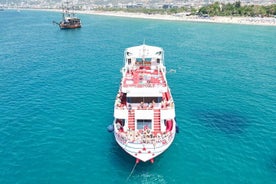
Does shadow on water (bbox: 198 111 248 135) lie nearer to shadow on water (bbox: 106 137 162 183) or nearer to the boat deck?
the boat deck

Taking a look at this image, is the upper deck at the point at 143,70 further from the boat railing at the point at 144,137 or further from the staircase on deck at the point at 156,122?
the boat railing at the point at 144,137

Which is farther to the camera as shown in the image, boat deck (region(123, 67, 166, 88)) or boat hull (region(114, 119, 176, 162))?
boat deck (region(123, 67, 166, 88))

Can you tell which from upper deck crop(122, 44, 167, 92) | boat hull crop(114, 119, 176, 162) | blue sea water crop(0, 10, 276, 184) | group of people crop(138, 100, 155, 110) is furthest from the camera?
upper deck crop(122, 44, 167, 92)

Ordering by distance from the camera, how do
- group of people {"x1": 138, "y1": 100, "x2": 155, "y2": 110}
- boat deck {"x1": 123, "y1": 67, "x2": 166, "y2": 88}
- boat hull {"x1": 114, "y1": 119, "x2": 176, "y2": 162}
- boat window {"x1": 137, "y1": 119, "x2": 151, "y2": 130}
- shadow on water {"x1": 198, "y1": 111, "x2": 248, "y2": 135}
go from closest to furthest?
boat hull {"x1": 114, "y1": 119, "x2": 176, "y2": 162}, boat window {"x1": 137, "y1": 119, "x2": 151, "y2": 130}, group of people {"x1": 138, "y1": 100, "x2": 155, "y2": 110}, boat deck {"x1": 123, "y1": 67, "x2": 166, "y2": 88}, shadow on water {"x1": 198, "y1": 111, "x2": 248, "y2": 135}

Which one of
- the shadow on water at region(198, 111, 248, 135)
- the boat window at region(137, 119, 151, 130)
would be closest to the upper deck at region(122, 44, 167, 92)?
the boat window at region(137, 119, 151, 130)

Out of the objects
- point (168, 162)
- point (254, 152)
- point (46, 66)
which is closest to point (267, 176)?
point (254, 152)

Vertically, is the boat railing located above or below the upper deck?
below

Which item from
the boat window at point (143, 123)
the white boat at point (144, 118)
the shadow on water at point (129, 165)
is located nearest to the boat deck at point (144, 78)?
the white boat at point (144, 118)

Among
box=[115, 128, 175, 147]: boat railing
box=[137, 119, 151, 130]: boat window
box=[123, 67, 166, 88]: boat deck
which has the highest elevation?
box=[123, 67, 166, 88]: boat deck
